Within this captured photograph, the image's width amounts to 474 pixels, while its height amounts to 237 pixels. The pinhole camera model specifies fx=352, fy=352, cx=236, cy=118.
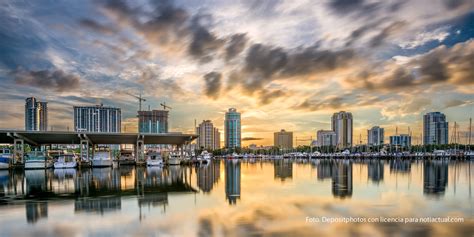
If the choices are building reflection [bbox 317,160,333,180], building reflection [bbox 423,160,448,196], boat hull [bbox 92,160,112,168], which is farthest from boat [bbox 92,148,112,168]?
building reflection [bbox 423,160,448,196]

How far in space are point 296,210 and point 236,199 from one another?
6.10 meters

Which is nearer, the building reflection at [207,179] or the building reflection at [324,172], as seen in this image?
the building reflection at [207,179]

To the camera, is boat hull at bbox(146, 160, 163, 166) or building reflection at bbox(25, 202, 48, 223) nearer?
building reflection at bbox(25, 202, 48, 223)

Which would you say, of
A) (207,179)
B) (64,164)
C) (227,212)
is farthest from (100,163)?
(227,212)

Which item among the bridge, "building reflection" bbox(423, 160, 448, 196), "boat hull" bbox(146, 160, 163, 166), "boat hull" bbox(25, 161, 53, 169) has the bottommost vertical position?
"boat hull" bbox(146, 160, 163, 166)

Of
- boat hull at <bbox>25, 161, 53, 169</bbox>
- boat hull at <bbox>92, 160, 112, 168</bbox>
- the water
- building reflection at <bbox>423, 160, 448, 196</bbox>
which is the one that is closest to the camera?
the water

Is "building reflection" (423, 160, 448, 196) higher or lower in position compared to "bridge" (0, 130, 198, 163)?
lower

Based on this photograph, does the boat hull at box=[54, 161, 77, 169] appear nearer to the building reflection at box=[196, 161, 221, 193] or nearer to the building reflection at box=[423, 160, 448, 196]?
the building reflection at box=[196, 161, 221, 193]

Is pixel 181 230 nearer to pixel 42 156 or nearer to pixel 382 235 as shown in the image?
pixel 382 235

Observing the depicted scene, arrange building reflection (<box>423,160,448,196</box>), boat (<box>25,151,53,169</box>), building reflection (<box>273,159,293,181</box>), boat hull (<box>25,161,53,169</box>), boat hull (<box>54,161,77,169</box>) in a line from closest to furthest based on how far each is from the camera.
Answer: building reflection (<box>423,160,448,196</box>) < building reflection (<box>273,159,293,181</box>) < boat hull (<box>25,161,53,169</box>) < boat (<box>25,151,53,169</box>) < boat hull (<box>54,161,77,169</box>)

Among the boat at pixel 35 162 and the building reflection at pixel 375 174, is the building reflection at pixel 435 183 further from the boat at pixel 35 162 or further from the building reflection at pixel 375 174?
the boat at pixel 35 162

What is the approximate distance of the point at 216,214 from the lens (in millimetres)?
19438

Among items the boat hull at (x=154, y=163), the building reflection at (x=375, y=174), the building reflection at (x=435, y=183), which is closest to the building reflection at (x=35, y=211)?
the building reflection at (x=435, y=183)

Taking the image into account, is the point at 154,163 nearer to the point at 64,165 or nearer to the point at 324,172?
the point at 64,165
